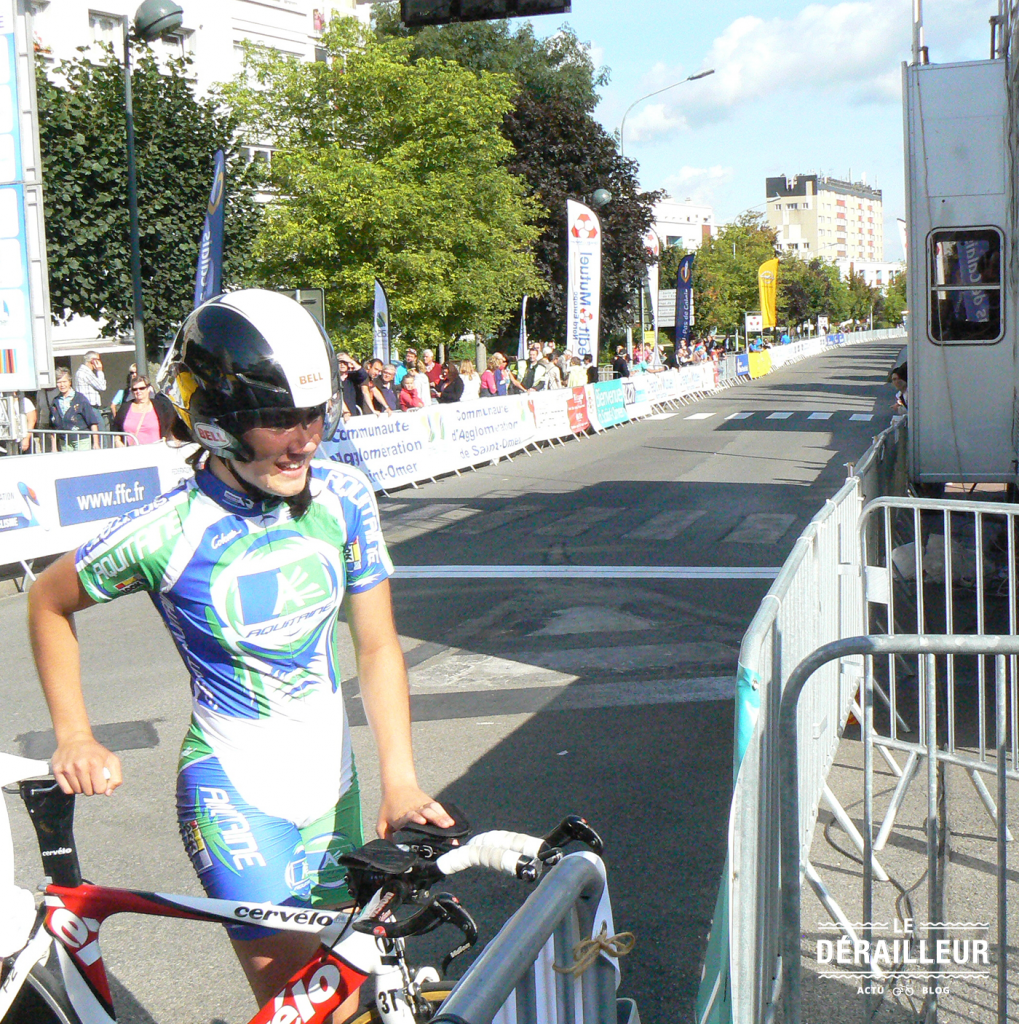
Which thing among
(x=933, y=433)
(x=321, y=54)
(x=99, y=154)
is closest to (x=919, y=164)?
(x=933, y=433)

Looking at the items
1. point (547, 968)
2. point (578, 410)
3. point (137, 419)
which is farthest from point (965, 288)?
point (578, 410)

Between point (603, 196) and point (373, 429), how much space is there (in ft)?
72.0

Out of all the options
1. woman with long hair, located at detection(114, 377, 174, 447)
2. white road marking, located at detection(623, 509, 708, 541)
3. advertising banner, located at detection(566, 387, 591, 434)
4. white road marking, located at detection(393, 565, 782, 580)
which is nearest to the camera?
white road marking, located at detection(393, 565, 782, 580)

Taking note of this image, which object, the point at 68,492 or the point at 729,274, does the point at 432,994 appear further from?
the point at 729,274

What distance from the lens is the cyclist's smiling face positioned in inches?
92.9

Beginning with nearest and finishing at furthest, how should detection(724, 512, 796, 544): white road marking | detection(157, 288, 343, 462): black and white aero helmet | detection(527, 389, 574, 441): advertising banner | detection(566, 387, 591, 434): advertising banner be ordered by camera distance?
detection(157, 288, 343, 462): black and white aero helmet
detection(724, 512, 796, 544): white road marking
detection(527, 389, 574, 441): advertising banner
detection(566, 387, 591, 434): advertising banner

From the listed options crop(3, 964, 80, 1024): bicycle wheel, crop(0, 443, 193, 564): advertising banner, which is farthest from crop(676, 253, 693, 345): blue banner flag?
crop(3, 964, 80, 1024): bicycle wheel

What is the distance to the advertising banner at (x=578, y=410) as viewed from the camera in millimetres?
26719

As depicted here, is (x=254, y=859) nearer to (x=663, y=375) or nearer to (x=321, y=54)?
(x=663, y=375)

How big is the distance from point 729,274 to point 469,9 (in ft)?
278

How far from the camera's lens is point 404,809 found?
235 centimetres

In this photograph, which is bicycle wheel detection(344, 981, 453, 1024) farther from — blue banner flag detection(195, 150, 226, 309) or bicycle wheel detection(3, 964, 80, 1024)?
blue banner flag detection(195, 150, 226, 309)

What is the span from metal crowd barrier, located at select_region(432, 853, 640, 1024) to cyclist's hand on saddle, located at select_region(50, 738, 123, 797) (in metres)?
0.89

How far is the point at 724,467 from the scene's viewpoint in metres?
19.8
